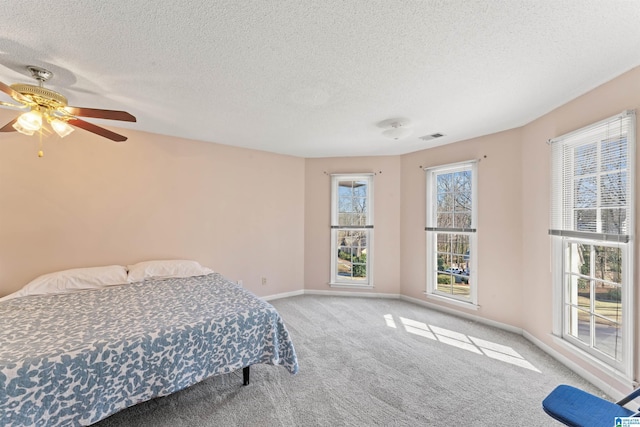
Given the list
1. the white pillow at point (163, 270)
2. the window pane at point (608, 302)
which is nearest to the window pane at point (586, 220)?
the window pane at point (608, 302)

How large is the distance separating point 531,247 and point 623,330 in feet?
3.71

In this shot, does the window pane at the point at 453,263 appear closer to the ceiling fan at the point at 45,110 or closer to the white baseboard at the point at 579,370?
the white baseboard at the point at 579,370

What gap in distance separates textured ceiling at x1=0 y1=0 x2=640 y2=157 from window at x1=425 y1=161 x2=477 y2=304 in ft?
3.68

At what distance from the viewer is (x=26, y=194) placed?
2.74m

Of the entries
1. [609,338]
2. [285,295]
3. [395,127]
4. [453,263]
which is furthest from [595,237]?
[285,295]

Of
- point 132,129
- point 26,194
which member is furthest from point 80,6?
point 26,194

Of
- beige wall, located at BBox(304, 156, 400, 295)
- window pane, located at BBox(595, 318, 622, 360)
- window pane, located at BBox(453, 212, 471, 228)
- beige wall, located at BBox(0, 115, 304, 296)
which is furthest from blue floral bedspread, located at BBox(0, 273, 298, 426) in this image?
window pane, located at BBox(453, 212, 471, 228)

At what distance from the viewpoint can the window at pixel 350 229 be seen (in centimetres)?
457

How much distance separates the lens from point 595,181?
223cm

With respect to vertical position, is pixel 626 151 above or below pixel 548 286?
above

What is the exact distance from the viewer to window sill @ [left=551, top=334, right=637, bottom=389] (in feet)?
6.27

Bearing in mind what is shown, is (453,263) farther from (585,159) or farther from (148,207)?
(148,207)

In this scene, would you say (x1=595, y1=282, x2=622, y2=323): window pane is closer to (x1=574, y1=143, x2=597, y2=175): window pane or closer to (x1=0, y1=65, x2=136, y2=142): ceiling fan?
(x1=574, y1=143, x2=597, y2=175): window pane

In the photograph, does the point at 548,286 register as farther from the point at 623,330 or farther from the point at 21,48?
the point at 21,48
